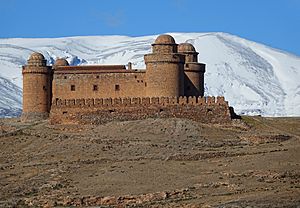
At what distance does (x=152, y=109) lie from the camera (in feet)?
194

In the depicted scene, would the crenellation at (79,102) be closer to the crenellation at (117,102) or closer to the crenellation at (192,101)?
the crenellation at (117,102)

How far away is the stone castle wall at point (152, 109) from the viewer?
2335 inches

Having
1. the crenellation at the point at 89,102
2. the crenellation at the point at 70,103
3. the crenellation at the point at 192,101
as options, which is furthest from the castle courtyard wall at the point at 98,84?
the crenellation at the point at 192,101

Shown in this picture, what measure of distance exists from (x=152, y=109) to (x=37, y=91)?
1021cm

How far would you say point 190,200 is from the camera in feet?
119

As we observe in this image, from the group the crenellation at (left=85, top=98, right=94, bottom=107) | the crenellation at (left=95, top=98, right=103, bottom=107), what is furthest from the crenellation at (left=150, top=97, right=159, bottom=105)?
the crenellation at (left=85, top=98, right=94, bottom=107)

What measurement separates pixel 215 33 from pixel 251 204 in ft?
492

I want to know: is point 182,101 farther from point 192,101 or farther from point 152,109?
point 152,109

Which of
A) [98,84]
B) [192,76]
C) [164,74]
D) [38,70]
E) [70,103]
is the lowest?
[70,103]

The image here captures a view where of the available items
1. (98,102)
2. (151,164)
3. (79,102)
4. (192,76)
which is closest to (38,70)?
(79,102)

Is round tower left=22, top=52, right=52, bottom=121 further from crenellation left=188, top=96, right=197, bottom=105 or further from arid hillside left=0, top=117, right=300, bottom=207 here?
crenellation left=188, top=96, right=197, bottom=105

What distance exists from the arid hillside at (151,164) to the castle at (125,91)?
1.51 meters

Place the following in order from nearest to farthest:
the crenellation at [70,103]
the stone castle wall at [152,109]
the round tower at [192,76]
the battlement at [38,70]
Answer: the stone castle wall at [152,109], the crenellation at [70,103], the battlement at [38,70], the round tower at [192,76]

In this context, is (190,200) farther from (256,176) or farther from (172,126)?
(172,126)
